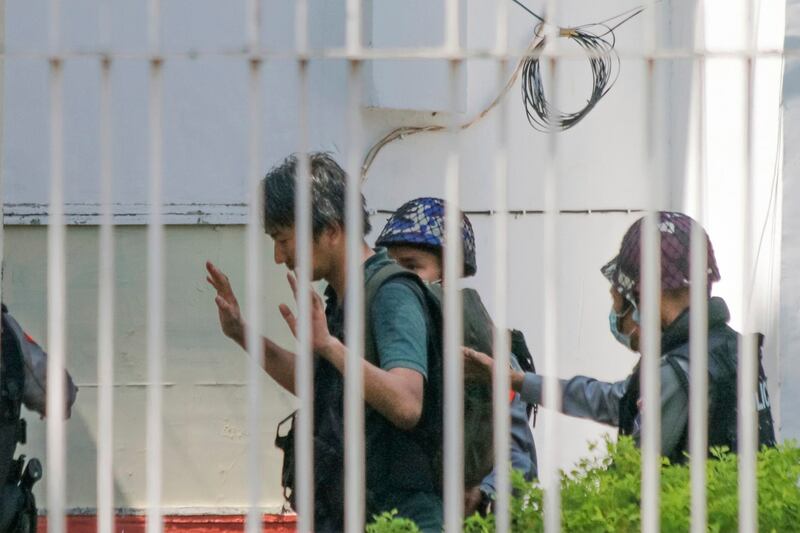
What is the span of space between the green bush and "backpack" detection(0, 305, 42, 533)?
4.71 ft

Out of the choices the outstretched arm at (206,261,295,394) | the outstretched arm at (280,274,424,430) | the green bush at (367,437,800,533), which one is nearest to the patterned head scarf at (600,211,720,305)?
the outstretched arm at (280,274,424,430)

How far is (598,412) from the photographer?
204 inches

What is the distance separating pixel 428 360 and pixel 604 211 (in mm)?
2480

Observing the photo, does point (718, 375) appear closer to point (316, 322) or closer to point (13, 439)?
point (316, 322)

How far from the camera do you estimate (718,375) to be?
182 inches

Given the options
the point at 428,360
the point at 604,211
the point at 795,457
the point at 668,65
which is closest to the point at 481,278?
the point at 604,211

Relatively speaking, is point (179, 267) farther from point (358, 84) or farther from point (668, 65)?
point (358, 84)

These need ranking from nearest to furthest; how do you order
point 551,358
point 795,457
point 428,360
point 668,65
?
point 551,358, point 795,457, point 428,360, point 668,65

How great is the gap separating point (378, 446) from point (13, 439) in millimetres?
1106

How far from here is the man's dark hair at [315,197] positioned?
4410 mm

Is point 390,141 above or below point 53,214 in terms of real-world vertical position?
above

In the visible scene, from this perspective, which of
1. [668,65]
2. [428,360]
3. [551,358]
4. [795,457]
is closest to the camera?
[551,358]

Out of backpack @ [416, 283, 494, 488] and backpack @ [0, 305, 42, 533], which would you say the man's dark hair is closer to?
backpack @ [416, 283, 494, 488]

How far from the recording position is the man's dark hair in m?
4.41
